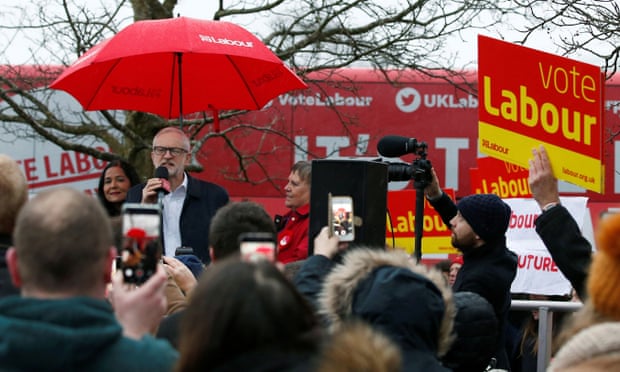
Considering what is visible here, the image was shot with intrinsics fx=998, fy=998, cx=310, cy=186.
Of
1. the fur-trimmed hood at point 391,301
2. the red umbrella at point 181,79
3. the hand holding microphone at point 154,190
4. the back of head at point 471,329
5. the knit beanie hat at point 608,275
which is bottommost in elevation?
the back of head at point 471,329

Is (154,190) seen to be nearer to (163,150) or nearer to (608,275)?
(163,150)

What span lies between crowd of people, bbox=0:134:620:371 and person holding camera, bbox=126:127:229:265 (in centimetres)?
189

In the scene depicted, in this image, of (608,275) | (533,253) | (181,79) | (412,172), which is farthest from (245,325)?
(533,253)

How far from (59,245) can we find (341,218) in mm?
1431

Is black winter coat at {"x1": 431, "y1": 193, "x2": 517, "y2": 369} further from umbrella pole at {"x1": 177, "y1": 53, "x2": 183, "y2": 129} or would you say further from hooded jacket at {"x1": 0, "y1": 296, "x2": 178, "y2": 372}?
hooded jacket at {"x1": 0, "y1": 296, "x2": 178, "y2": 372}

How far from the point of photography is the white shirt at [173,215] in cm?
602

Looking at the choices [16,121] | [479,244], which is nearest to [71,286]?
[479,244]

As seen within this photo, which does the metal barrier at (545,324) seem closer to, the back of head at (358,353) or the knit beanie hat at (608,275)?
the knit beanie hat at (608,275)

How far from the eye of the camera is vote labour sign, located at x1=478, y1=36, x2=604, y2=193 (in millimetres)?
4984

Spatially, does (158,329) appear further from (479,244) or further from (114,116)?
(114,116)

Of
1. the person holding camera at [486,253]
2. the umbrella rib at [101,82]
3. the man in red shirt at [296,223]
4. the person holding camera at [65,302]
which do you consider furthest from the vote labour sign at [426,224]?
the person holding camera at [65,302]

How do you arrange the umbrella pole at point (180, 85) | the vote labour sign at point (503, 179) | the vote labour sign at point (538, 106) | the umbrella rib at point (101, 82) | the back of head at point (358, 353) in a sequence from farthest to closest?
1. the vote labour sign at point (503, 179)
2. the umbrella rib at point (101, 82)
3. the umbrella pole at point (180, 85)
4. the vote labour sign at point (538, 106)
5. the back of head at point (358, 353)

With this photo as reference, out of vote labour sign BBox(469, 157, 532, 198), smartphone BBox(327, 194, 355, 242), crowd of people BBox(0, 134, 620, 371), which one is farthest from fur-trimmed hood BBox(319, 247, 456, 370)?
vote labour sign BBox(469, 157, 532, 198)

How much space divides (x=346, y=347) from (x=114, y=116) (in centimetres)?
1111
